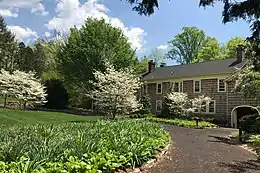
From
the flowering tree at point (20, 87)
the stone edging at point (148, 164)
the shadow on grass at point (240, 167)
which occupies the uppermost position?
the flowering tree at point (20, 87)

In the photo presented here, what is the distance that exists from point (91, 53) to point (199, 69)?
1221 cm

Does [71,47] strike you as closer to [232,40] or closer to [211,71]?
[211,71]

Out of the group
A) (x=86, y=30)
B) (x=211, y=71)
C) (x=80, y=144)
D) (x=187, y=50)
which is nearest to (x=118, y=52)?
(x=86, y=30)

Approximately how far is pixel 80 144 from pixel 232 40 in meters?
47.2

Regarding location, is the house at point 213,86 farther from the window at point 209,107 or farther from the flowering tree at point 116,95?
the flowering tree at point 116,95

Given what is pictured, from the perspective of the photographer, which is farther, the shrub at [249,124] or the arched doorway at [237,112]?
the arched doorway at [237,112]

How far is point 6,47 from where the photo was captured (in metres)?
52.1

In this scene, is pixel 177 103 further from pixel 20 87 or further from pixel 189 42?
pixel 189 42

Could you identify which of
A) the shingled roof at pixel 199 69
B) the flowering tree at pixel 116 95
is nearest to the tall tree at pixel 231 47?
the shingled roof at pixel 199 69

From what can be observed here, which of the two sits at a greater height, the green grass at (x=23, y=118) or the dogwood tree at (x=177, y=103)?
the dogwood tree at (x=177, y=103)

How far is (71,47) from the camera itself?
38.3m

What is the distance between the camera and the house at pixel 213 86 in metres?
26.8

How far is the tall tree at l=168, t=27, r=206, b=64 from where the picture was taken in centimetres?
5803

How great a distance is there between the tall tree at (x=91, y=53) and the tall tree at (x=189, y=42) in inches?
861
